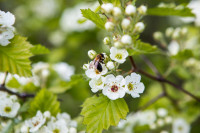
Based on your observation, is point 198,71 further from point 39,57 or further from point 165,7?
point 39,57

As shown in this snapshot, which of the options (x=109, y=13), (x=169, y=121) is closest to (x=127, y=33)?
(x=109, y=13)

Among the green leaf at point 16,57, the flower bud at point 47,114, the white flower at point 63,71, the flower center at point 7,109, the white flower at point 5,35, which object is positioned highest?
the white flower at point 63,71

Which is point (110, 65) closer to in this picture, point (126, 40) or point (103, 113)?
point (126, 40)

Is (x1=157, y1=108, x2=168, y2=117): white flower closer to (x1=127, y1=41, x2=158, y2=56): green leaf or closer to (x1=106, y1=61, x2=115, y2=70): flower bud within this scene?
(x1=127, y1=41, x2=158, y2=56): green leaf

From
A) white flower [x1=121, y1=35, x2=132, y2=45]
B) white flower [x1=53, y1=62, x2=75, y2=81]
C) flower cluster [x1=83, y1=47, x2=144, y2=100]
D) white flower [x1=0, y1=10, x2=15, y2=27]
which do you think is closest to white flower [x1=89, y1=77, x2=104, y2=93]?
A: flower cluster [x1=83, y1=47, x2=144, y2=100]

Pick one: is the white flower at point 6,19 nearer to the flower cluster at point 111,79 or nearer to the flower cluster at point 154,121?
the flower cluster at point 111,79

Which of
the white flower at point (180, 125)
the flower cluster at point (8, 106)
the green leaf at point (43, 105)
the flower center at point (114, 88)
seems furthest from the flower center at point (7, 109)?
the white flower at point (180, 125)
